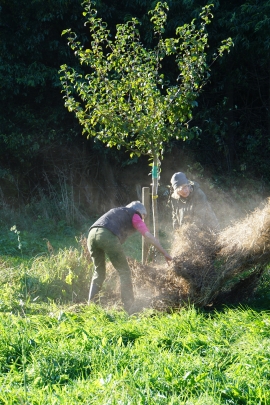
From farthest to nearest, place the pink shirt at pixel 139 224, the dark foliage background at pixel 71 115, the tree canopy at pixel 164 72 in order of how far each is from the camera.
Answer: the dark foliage background at pixel 71 115, the tree canopy at pixel 164 72, the pink shirt at pixel 139 224

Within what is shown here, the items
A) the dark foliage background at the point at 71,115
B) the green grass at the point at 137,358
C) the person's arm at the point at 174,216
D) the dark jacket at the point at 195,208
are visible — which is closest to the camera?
the green grass at the point at 137,358

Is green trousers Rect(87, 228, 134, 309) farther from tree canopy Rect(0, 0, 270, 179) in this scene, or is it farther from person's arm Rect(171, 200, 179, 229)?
tree canopy Rect(0, 0, 270, 179)

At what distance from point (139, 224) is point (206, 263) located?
0.98m

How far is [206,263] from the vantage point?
643 cm

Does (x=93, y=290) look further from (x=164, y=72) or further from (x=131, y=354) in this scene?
(x=164, y=72)

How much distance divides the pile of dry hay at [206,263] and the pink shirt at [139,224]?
408mm

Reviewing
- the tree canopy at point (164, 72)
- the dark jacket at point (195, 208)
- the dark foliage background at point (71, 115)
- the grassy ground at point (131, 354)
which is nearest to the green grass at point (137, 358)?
the grassy ground at point (131, 354)

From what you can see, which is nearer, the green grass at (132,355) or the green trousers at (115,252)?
the green grass at (132,355)

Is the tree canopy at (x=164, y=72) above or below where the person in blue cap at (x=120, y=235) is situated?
above

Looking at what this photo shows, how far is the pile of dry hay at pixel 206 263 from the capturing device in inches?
248

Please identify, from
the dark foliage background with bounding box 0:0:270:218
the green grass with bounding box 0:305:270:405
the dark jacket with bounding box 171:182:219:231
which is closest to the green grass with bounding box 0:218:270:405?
the green grass with bounding box 0:305:270:405

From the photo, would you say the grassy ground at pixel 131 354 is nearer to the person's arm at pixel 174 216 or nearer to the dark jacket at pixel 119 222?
the dark jacket at pixel 119 222

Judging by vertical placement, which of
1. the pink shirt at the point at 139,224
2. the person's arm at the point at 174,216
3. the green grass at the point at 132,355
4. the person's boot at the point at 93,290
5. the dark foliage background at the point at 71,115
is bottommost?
the person's boot at the point at 93,290

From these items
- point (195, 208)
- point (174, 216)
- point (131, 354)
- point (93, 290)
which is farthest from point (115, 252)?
point (131, 354)
